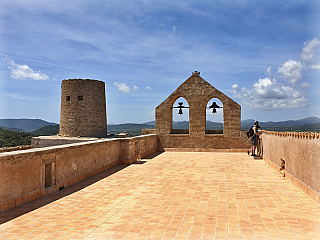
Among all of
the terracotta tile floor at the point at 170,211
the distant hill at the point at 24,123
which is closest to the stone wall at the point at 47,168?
the terracotta tile floor at the point at 170,211

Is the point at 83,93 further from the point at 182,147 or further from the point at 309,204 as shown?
the point at 309,204

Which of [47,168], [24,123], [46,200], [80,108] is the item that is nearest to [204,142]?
[47,168]

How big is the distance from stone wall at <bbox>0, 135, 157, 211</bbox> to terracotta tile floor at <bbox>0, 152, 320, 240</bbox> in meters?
0.22

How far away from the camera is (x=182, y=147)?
14.6 m

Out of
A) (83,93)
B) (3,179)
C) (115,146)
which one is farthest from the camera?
(83,93)

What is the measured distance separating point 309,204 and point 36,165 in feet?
17.8

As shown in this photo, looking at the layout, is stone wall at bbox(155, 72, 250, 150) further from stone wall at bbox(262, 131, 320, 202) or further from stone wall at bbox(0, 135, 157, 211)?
stone wall at bbox(0, 135, 157, 211)

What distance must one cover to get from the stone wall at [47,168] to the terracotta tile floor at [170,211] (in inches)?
8.8

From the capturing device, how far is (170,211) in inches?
189

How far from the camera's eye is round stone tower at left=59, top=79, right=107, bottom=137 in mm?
23422

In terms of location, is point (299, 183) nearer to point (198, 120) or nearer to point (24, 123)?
point (198, 120)

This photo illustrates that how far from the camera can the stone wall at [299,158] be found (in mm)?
5422

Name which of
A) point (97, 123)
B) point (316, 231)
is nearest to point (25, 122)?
point (97, 123)

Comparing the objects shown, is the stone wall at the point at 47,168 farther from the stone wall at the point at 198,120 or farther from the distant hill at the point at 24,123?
the distant hill at the point at 24,123
